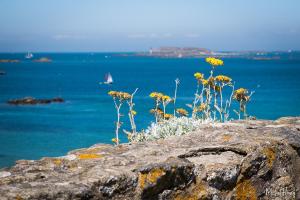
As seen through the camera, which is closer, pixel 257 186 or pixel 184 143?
pixel 257 186

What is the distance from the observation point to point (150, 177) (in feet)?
14.0

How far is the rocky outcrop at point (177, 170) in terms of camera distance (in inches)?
154

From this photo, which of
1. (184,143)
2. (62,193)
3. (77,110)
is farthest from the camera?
(77,110)

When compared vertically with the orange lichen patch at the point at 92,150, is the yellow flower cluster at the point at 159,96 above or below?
below

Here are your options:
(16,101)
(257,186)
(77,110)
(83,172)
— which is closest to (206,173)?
(257,186)

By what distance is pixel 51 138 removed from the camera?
138ft

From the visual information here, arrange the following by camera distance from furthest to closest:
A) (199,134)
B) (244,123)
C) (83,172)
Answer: (244,123) < (199,134) < (83,172)

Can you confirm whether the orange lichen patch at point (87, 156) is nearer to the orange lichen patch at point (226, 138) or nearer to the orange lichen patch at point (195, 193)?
the orange lichen patch at point (195, 193)

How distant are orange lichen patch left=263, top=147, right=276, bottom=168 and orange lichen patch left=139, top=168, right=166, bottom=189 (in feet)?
4.75

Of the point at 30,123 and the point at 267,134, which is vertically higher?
the point at 267,134

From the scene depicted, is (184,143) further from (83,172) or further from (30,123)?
(30,123)

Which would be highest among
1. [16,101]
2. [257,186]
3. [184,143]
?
[184,143]

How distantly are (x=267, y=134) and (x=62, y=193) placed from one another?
3163mm

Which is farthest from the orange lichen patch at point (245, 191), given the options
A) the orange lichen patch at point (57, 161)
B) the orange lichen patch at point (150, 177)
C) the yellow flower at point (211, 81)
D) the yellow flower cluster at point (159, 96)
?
the yellow flower cluster at point (159, 96)
